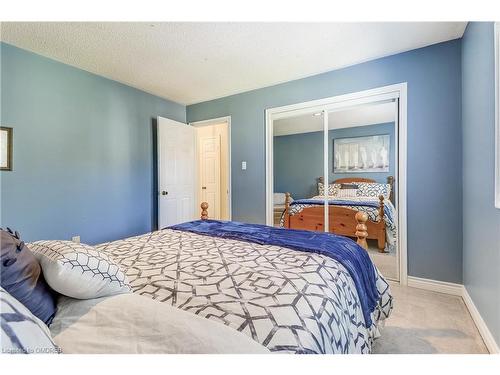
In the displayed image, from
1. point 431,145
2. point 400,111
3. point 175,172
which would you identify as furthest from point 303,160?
point 175,172

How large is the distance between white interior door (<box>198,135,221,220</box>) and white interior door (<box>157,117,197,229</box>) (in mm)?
726

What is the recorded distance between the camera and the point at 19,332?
0.48m

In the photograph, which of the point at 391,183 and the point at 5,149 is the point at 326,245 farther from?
the point at 5,149

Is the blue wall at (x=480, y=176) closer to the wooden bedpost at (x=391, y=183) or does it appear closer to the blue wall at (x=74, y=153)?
the wooden bedpost at (x=391, y=183)

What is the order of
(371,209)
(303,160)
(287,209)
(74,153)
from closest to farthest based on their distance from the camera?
(74,153) < (371,209) < (303,160) < (287,209)

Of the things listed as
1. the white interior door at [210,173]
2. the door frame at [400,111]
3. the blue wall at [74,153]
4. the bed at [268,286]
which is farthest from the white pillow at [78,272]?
the white interior door at [210,173]

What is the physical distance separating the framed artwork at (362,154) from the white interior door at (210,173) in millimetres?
2472

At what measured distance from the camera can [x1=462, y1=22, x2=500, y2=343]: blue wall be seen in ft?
4.87

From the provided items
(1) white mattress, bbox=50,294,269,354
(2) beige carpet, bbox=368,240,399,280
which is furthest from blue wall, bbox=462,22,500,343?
(1) white mattress, bbox=50,294,269,354

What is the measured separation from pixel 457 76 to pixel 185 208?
3.73 meters

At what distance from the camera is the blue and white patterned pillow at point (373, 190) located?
9.20 feet

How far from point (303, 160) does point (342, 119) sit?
0.72 m

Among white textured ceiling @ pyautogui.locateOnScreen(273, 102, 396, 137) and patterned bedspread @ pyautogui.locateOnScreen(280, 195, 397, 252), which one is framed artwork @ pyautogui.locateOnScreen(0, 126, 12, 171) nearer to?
white textured ceiling @ pyautogui.locateOnScreen(273, 102, 396, 137)

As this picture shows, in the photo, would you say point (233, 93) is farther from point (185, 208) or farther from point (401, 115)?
point (401, 115)
